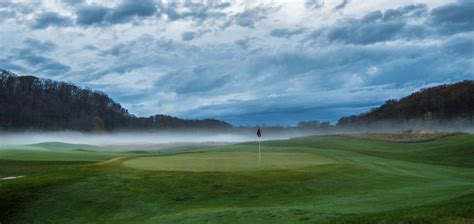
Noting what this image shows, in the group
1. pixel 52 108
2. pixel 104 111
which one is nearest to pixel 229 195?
pixel 52 108

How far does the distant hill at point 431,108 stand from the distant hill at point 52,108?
95922 millimetres

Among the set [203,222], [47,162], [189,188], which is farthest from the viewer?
[47,162]

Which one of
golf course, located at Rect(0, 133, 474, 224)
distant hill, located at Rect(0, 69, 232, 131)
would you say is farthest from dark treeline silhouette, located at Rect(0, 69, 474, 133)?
golf course, located at Rect(0, 133, 474, 224)

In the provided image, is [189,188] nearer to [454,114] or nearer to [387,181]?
[387,181]

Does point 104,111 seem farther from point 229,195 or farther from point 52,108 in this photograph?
point 229,195

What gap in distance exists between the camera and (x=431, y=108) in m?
159

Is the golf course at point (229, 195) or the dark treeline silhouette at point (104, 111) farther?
the dark treeline silhouette at point (104, 111)

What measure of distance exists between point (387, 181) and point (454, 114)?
135 metres

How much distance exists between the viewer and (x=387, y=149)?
217 feet

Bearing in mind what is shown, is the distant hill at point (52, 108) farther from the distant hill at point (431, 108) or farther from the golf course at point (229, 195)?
the golf course at point (229, 195)

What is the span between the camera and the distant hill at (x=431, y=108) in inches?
5782

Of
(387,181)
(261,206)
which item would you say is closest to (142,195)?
(261,206)

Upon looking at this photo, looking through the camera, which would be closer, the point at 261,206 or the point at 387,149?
the point at 261,206

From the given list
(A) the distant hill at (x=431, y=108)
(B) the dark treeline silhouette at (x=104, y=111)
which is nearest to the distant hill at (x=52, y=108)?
(B) the dark treeline silhouette at (x=104, y=111)
